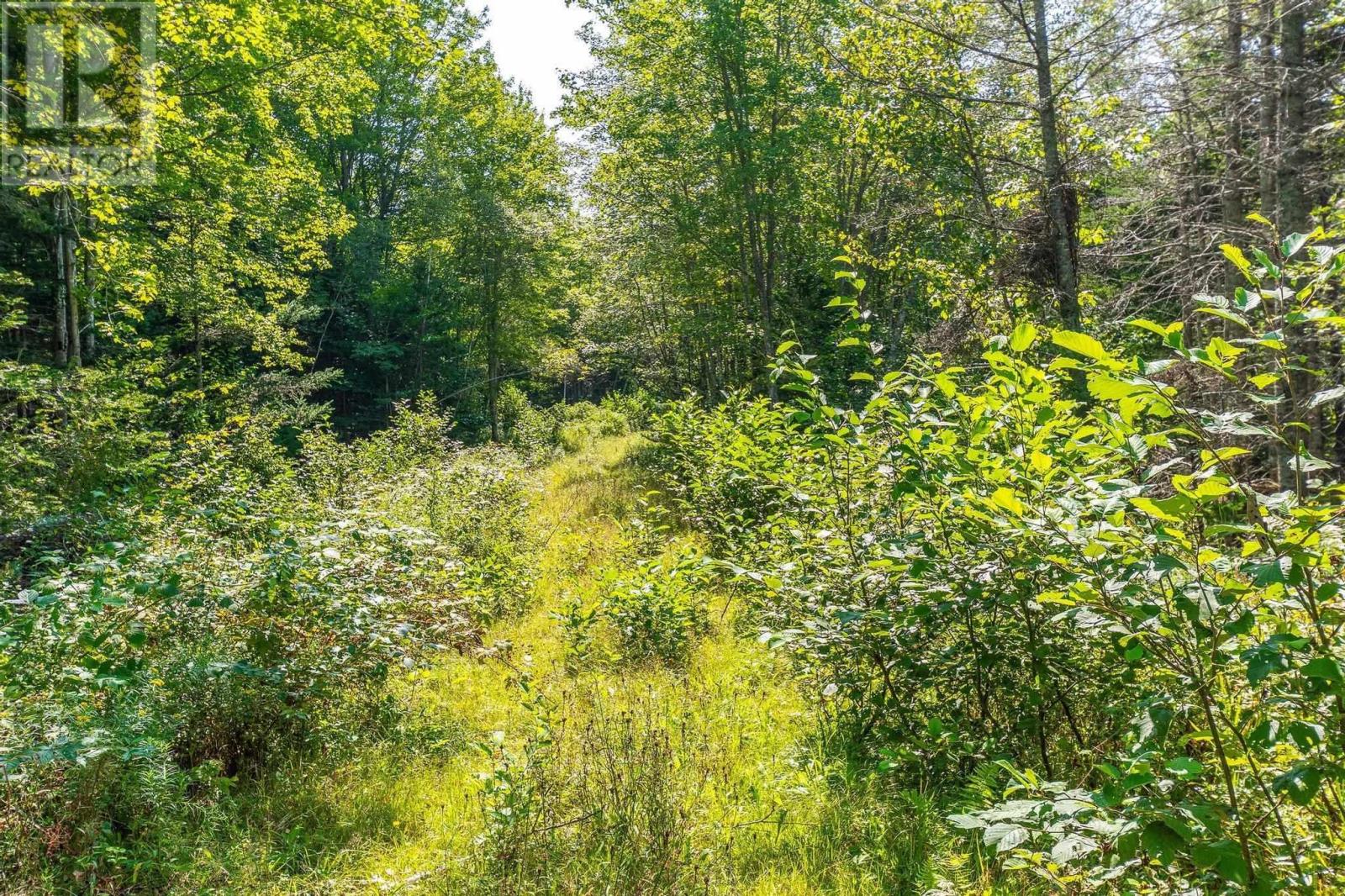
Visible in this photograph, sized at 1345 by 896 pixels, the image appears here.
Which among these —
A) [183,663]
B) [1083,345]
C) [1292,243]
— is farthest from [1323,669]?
[183,663]

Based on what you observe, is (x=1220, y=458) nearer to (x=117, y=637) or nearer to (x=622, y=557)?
(x=117, y=637)

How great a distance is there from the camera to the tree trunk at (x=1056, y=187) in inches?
257

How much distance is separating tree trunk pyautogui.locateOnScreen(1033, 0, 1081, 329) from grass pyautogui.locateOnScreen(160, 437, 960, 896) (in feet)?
16.8

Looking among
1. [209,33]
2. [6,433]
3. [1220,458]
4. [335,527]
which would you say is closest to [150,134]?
[209,33]

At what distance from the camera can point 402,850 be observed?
316 cm

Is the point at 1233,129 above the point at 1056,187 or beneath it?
above

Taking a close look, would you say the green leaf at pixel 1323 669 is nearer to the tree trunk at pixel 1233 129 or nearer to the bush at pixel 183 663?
the bush at pixel 183 663

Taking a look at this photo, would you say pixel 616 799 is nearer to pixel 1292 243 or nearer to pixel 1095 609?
pixel 1095 609

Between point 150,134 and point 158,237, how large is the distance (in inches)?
184

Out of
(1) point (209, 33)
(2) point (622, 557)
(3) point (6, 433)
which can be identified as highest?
(1) point (209, 33)

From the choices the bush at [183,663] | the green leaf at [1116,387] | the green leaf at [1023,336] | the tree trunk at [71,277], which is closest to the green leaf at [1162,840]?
the green leaf at [1116,387]
